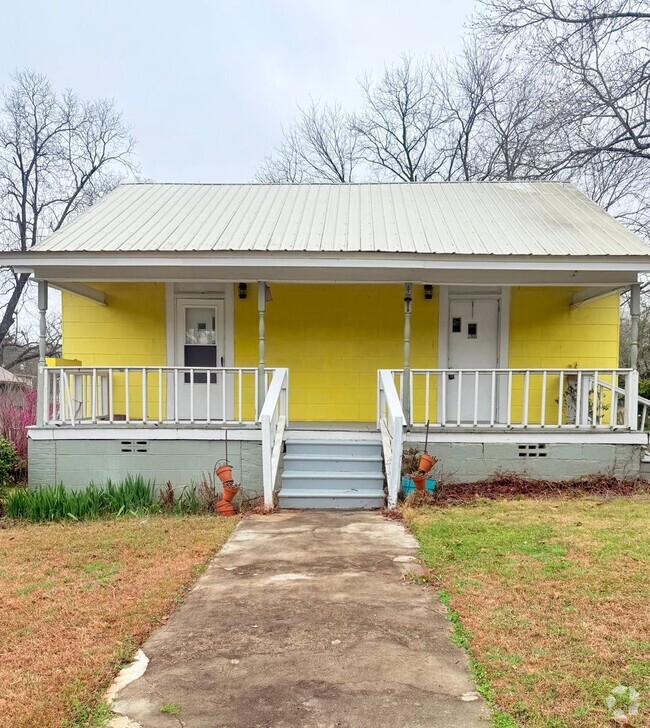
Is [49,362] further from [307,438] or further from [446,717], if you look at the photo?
[446,717]

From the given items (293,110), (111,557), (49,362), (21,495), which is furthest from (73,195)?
(111,557)

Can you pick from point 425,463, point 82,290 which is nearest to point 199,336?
point 82,290

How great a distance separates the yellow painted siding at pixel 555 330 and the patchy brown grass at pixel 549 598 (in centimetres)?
303

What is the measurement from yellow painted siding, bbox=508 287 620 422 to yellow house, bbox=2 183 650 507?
3cm

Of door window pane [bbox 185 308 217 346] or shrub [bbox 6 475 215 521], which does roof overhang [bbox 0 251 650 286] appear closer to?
door window pane [bbox 185 308 217 346]

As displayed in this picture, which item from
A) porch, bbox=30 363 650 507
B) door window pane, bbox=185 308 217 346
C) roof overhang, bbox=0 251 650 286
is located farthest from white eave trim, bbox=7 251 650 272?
door window pane, bbox=185 308 217 346

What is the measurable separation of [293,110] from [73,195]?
11178 millimetres

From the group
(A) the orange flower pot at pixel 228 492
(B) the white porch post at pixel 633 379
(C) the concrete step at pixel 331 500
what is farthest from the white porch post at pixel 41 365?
(B) the white porch post at pixel 633 379

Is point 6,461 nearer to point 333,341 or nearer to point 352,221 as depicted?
point 333,341

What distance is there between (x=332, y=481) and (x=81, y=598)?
3522 mm

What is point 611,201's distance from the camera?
20.0 metres

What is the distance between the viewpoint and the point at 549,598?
3.84m

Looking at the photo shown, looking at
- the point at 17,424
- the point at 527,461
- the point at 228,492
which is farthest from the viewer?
the point at 17,424

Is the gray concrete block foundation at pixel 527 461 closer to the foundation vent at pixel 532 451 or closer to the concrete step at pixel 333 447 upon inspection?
the foundation vent at pixel 532 451
